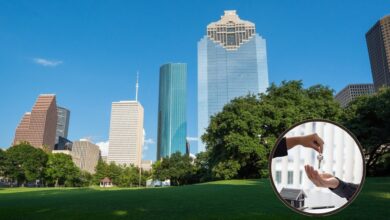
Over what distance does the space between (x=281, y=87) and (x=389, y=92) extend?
41.1 ft

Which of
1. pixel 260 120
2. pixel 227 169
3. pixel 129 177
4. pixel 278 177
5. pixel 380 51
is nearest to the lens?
pixel 278 177

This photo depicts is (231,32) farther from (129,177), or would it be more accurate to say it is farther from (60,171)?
(60,171)

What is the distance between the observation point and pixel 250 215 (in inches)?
223

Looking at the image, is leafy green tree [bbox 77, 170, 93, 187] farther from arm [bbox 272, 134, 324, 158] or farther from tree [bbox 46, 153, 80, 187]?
arm [bbox 272, 134, 324, 158]

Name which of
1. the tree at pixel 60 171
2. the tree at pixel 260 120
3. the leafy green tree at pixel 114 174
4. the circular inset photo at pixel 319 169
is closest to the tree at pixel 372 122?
the tree at pixel 260 120

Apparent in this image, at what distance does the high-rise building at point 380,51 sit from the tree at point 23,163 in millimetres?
176900

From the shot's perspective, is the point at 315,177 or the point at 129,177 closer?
the point at 315,177

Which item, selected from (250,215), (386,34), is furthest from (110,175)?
(386,34)

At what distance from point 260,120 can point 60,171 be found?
191ft

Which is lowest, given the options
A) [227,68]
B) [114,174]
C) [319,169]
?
[319,169]

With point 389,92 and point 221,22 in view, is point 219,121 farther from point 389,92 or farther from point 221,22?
point 221,22

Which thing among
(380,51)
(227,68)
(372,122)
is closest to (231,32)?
(227,68)

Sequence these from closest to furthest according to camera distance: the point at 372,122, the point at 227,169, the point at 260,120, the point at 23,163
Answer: the point at 372,122 → the point at 260,120 → the point at 227,169 → the point at 23,163

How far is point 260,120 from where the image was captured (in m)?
33.4
